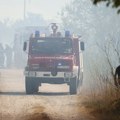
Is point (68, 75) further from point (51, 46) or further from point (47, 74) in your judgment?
point (51, 46)

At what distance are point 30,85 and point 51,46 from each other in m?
1.84

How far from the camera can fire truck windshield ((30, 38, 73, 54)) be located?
21547 mm

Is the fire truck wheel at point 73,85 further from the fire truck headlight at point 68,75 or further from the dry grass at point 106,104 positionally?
the dry grass at point 106,104

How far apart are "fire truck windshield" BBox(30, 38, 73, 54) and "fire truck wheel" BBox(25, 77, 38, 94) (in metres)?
1.15

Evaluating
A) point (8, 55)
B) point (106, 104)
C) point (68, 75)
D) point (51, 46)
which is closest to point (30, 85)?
point (68, 75)

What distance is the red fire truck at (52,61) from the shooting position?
69.0 feet

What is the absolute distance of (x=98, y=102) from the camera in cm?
1512

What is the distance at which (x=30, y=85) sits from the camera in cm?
2155

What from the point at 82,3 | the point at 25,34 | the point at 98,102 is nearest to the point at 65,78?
the point at 98,102

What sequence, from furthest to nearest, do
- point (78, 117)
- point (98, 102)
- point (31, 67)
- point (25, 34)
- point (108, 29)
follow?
point (108, 29) < point (25, 34) < point (31, 67) < point (98, 102) < point (78, 117)

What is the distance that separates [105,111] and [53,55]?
8.27 meters

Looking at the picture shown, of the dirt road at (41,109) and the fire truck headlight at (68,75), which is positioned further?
the fire truck headlight at (68,75)

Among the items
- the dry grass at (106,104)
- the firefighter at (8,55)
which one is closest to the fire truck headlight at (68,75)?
the dry grass at (106,104)

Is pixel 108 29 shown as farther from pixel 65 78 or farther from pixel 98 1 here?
pixel 98 1
